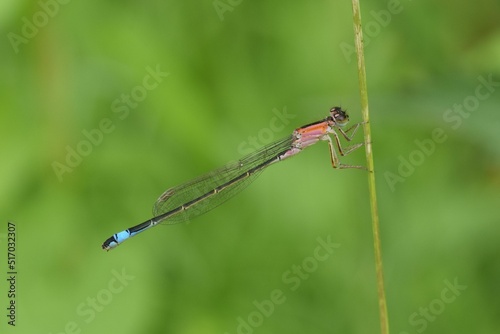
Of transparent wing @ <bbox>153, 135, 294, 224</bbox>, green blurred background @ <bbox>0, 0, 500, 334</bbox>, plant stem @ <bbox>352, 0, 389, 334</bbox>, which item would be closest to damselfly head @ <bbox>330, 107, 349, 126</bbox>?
green blurred background @ <bbox>0, 0, 500, 334</bbox>

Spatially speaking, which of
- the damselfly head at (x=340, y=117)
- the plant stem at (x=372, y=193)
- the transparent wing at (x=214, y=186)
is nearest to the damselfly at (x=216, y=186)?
the transparent wing at (x=214, y=186)

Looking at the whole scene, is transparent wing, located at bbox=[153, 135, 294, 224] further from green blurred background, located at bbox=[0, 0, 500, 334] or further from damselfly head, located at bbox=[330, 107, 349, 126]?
damselfly head, located at bbox=[330, 107, 349, 126]

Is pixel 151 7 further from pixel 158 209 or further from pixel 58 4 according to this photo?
pixel 158 209

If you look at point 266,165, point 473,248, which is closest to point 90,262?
point 266,165

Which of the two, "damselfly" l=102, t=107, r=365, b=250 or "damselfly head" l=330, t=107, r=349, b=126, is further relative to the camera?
"damselfly" l=102, t=107, r=365, b=250

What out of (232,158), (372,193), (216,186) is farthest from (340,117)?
(372,193)

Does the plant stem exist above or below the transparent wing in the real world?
below
